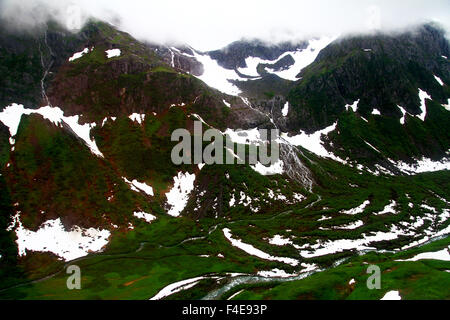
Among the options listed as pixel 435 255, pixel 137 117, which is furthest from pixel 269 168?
pixel 435 255

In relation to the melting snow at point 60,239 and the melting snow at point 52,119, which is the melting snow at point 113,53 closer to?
the melting snow at point 52,119

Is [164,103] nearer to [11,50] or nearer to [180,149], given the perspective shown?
[180,149]

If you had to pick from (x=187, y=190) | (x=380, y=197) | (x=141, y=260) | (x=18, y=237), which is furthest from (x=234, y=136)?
(x=18, y=237)

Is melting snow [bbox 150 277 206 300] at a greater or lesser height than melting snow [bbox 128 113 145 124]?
lesser

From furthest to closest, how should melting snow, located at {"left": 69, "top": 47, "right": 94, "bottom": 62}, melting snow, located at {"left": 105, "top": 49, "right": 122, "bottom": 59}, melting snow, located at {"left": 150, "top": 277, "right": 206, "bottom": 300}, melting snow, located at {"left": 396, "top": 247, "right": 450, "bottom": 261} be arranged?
melting snow, located at {"left": 105, "top": 49, "right": 122, "bottom": 59} < melting snow, located at {"left": 69, "top": 47, "right": 94, "bottom": 62} < melting snow, located at {"left": 150, "top": 277, "right": 206, "bottom": 300} < melting snow, located at {"left": 396, "top": 247, "right": 450, "bottom": 261}

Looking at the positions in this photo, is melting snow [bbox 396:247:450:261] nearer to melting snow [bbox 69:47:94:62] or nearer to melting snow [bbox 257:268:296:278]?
melting snow [bbox 257:268:296:278]

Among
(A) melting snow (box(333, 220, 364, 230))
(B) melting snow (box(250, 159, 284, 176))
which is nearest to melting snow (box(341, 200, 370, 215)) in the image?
(A) melting snow (box(333, 220, 364, 230))

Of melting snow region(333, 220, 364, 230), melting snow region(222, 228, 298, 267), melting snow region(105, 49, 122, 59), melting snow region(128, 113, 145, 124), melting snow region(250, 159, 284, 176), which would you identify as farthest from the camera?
melting snow region(105, 49, 122, 59)

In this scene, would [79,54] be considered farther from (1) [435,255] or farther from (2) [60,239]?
(1) [435,255]
